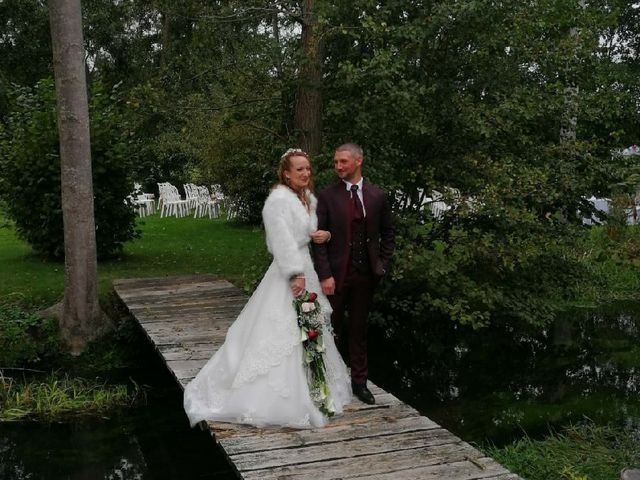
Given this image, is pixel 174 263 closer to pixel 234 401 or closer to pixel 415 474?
pixel 234 401

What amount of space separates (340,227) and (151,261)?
8.65m

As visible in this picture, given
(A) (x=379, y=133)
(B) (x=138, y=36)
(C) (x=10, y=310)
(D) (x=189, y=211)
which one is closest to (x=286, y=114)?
(A) (x=379, y=133)

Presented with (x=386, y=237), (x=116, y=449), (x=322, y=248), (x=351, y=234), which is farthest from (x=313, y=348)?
(x=116, y=449)

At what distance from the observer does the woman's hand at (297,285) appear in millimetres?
4988

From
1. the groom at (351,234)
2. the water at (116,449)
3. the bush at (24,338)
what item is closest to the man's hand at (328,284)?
the groom at (351,234)

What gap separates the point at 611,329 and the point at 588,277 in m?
2.91

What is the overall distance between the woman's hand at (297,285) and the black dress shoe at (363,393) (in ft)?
3.30

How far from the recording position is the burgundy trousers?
5211 millimetres

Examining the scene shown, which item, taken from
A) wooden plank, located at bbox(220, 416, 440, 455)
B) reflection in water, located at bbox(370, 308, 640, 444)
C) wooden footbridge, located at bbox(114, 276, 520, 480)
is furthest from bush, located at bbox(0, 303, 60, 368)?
wooden plank, located at bbox(220, 416, 440, 455)

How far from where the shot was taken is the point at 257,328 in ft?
16.8

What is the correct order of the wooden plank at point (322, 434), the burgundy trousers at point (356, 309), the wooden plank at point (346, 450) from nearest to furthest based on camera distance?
the wooden plank at point (346, 450), the wooden plank at point (322, 434), the burgundy trousers at point (356, 309)

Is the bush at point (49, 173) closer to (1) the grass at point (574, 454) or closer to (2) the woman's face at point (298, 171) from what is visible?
(2) the woman's face at point (298, 171)

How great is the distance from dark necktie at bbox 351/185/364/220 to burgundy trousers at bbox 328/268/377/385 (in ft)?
1.25

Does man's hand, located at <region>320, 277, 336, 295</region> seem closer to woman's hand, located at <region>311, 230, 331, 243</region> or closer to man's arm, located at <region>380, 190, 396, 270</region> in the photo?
woman's hand, located at <region>311, 230, 331, 243</region>
